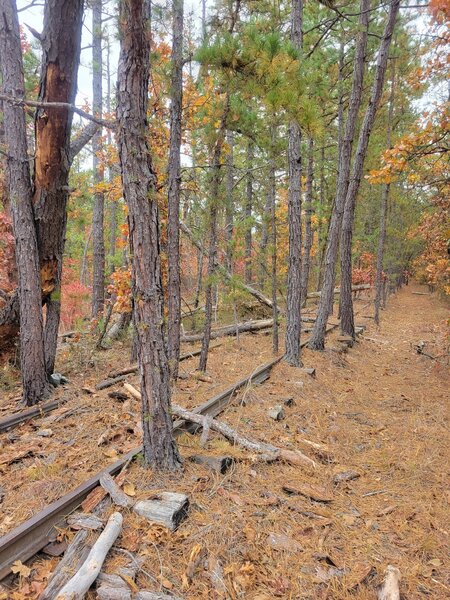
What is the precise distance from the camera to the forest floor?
2.50 m

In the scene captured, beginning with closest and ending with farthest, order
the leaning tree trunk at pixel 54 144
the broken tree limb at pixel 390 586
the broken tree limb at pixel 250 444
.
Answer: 1. the broken tree limb at pixel 390 586
2. the broken tree limb at pixel 250 444
3. the leaning tree trunk at pixel 54 144

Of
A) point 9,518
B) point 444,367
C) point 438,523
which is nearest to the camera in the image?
point 9,518

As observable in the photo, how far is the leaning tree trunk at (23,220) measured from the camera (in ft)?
16.9

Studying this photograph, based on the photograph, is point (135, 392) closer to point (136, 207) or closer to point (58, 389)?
point (58, 389)

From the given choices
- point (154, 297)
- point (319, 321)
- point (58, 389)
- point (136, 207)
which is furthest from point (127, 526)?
point (319, 321)

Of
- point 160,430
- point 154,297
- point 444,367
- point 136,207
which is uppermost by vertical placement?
point 136,207

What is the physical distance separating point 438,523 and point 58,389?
17.6 feet

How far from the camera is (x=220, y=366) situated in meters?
7.23

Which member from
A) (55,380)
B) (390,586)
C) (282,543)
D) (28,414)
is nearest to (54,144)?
(55,380)

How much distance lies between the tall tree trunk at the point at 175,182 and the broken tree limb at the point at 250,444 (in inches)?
48.5

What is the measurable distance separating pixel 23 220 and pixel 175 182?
233 centimetres

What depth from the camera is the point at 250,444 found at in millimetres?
3979

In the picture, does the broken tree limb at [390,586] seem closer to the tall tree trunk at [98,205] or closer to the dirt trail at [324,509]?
the dirt trail at [324,509]

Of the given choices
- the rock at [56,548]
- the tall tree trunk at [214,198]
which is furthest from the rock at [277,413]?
the rock at [56,548]
